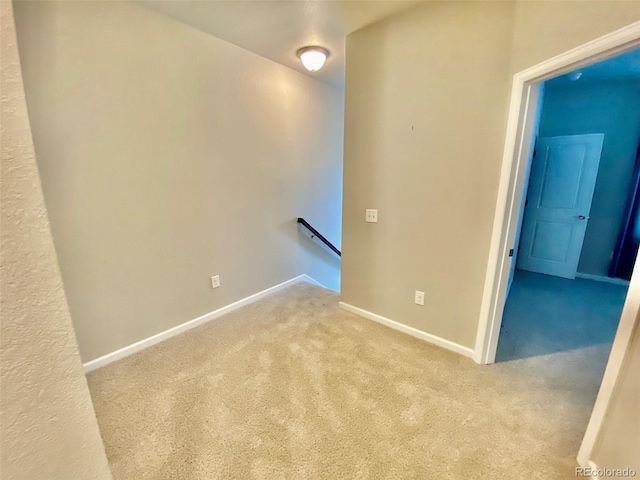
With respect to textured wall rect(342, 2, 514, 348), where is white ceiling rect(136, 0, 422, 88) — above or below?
above

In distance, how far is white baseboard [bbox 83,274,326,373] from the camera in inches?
80.8

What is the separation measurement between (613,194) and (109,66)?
5407mm

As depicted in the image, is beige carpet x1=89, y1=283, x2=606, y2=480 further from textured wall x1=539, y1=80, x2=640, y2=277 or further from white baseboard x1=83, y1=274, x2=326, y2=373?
textured wall x1=539, y1=80, x2=640, y2=277

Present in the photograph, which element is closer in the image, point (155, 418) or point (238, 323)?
point (155, 418)

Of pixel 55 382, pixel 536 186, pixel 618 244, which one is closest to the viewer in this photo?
pixel 55 382

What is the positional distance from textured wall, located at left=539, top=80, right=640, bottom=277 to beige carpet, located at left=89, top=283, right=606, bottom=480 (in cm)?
226

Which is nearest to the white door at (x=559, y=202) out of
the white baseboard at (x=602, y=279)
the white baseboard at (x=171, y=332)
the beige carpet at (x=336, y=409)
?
the white baseboard at (x=602, y=279)

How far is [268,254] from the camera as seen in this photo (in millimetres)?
3139

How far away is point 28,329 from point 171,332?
2059 millimetres

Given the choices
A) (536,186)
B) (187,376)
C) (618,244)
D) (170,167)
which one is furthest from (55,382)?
(618,244)

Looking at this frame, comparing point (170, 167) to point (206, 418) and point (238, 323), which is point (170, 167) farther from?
point (206, 418)

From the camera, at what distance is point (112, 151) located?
6.31 ft

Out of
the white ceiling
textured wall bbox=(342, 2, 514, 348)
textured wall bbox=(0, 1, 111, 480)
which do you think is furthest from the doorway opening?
textured wall bbox=(0, 1, 111, 480)

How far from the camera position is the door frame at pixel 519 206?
117 cm
